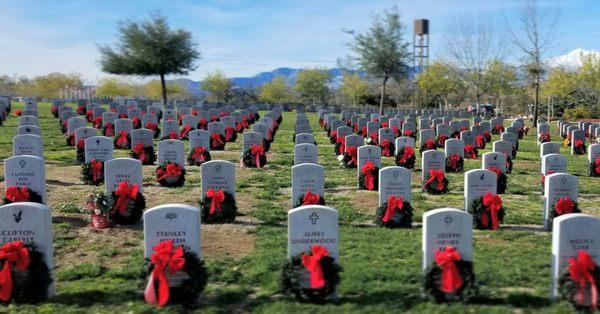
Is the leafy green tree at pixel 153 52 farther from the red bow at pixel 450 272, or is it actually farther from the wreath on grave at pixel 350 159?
the red bow at pixel 450 272

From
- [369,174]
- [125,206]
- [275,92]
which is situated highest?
[275,92]

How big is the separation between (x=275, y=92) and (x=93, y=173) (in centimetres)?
6331

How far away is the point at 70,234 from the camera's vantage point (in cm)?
959

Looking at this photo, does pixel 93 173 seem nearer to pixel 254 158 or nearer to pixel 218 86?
pixel 254 158

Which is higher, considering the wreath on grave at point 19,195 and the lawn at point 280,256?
the wreath on grave at point 19,195

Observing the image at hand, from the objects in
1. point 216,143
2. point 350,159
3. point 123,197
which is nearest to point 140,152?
point 216,143

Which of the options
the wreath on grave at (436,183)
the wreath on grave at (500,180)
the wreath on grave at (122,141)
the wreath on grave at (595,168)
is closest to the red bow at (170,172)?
the wreath on grave at (436,183)

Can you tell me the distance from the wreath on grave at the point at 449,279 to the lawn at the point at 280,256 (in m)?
0.13

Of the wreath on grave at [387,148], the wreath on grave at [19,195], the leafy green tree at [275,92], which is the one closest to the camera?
the wreath on grave at [19,195]

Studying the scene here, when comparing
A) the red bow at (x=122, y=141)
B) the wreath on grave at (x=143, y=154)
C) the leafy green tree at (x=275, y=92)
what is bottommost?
the wreath on grave at (x=143, y=154)

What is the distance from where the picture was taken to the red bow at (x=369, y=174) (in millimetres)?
13141

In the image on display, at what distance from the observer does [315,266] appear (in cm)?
650

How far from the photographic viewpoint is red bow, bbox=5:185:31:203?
9992 mm

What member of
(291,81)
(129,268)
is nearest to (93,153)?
(129,268)
